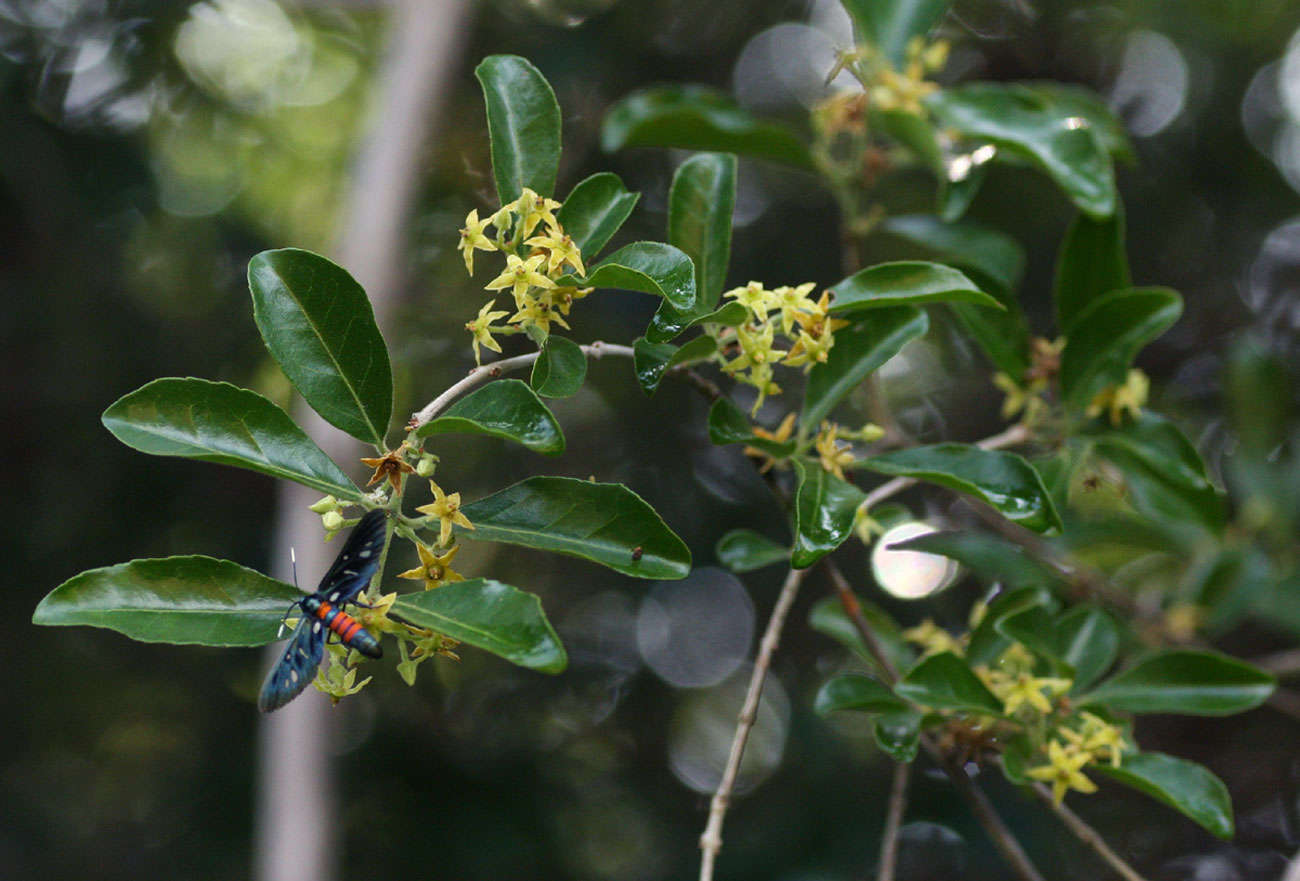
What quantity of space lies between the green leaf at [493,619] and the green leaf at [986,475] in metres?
0.42

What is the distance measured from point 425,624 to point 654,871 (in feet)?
8.14

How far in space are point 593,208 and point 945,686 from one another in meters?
0.58

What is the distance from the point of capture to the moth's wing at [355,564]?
2.47 feet

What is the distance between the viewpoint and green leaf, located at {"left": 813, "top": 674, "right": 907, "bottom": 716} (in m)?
1.11

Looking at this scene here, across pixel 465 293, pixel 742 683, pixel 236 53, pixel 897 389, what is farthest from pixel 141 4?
pixel 742 683

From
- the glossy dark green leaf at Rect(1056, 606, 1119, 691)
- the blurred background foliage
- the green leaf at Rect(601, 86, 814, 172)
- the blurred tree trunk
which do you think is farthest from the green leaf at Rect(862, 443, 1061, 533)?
the blurred background foliage

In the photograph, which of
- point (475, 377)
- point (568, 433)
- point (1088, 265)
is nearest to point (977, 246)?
point (1088, 265)

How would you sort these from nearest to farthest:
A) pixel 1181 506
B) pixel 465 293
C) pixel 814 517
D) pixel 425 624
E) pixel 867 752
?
pixel 425 624
pixel 814 517
pixel 1181 506
pixel 867 752
pixel 465 293

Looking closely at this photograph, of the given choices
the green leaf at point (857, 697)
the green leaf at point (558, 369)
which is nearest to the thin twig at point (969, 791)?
the green leaf at point (857, 697)

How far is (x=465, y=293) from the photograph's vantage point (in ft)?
9.98

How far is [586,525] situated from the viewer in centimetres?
81

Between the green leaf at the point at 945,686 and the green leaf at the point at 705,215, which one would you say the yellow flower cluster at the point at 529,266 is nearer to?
the green leaf at the point at 705,215

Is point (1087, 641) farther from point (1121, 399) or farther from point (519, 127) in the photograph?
point (519, 127)

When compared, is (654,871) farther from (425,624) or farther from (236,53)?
(236,53)
